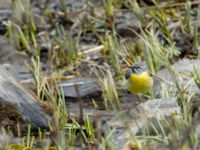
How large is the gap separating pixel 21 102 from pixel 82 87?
1058 millimetres

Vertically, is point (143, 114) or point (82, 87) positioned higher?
point (82, 87)

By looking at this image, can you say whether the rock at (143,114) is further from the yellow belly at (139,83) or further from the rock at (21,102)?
the rock at (21,102)

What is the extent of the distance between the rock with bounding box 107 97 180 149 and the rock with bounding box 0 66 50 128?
0.61 metres

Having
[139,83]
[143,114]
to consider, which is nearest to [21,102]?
[143,114]

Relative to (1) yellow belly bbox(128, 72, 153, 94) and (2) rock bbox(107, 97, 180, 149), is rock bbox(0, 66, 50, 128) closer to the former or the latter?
(2) rock bbox(107, 97, 180, 149)

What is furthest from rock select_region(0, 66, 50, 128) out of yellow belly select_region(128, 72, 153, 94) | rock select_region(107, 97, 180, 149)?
yellow belly select_region(128, 72, 153, 94)

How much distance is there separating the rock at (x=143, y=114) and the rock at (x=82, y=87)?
Result: 122 centimetres

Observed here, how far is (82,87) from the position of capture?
21.3 ft

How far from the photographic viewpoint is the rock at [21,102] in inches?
215

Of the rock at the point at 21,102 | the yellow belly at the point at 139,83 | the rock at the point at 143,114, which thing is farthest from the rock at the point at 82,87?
the yellow belly at the point at 139,83

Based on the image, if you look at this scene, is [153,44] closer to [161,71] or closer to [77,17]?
[161,71]

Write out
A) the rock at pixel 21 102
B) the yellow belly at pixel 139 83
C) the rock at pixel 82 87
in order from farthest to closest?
the rock at pixel 82 87 → the rock at pixel 21 102 → the yellow belly at pixel 139 83

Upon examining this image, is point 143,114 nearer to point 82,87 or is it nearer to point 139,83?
point 139,83

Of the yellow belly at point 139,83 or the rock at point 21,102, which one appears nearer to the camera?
the yellow belly at point 139,83
